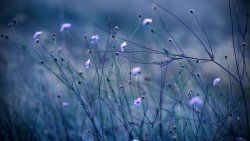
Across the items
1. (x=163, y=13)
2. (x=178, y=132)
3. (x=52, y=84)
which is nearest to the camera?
(x=178, y=132)

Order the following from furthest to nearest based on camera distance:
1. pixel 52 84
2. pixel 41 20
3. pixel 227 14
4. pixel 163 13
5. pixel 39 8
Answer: pixel 39 8
pixel 41 20
pixel 163 13
pixel 227 14
pixel 52 84

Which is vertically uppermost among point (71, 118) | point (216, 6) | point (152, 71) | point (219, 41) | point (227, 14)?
point (216, 6)

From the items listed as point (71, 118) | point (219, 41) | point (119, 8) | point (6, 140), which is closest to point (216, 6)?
point (119, 8)

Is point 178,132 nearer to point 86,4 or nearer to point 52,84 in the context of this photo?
point 52,84

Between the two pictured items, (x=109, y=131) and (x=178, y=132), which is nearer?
(x=178, y=132)

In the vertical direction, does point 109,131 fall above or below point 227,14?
below

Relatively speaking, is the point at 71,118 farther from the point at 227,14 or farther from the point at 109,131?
the point at 227,14

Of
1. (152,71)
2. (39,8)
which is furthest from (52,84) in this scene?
(39,8)
